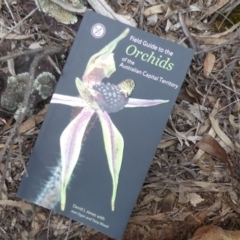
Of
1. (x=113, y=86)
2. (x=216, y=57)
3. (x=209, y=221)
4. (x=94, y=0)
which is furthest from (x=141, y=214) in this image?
(x=94, y=0)

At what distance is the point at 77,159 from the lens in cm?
89

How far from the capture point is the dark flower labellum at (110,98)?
88cm

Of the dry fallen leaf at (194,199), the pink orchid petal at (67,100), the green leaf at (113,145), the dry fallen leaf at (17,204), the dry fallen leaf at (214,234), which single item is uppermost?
the pink orchid petal at (67,100)

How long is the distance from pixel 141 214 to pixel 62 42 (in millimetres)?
482

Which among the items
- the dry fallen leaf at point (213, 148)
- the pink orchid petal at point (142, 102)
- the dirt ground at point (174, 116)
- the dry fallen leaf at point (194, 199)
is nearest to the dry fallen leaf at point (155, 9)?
the dirt ground at point (174, 116)

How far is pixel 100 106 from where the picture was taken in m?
0.89

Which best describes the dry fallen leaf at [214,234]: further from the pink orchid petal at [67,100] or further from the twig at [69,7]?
the twig at [69,7]

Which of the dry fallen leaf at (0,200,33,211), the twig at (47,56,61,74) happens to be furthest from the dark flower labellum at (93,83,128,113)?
the dry fallen leaf at (0,200,33,211)

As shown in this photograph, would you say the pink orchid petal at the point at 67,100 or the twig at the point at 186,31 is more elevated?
the twig at the point at 186,31

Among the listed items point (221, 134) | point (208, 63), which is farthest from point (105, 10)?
point (221, 134)

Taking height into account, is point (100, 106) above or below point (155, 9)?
below

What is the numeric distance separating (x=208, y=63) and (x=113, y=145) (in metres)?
0.32

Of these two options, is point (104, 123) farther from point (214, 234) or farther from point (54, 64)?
point (214, 234)

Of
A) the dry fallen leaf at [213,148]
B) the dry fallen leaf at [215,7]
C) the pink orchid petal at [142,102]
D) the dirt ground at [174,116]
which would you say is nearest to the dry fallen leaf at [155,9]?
the dirt ground at [174,116]
